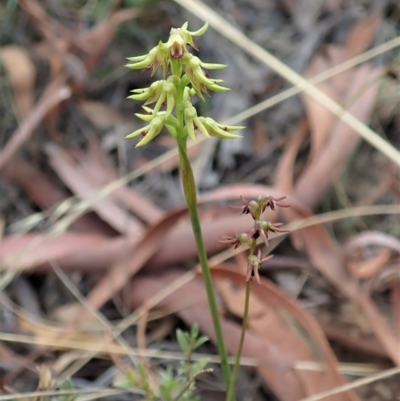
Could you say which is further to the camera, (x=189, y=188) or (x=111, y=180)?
(x=111, y=180)

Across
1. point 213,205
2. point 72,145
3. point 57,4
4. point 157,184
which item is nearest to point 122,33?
point 57,4

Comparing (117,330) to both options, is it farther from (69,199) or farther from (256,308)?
(69,199)

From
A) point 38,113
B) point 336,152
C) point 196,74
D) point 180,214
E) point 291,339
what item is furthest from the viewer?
point 38,113

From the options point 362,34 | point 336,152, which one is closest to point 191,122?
point 336,152

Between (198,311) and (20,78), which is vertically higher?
(20,78)

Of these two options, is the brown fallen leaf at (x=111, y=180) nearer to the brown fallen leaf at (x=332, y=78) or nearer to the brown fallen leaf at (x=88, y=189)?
the brown fallen leaf at (x=88, y=189)

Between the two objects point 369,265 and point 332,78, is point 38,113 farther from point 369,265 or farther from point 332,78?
point 369,265

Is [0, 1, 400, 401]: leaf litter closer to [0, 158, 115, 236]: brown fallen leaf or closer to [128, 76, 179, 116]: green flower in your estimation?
[0, 158, 115, 236]: brown fallen leaf
